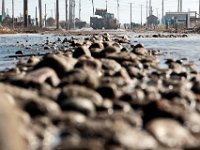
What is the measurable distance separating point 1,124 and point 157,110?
2.32 meters

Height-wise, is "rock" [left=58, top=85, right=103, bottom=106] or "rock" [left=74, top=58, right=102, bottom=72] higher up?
Answer: "rock" [left=74, top=58, right=102, bottom=72]

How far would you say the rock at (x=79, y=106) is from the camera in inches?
236

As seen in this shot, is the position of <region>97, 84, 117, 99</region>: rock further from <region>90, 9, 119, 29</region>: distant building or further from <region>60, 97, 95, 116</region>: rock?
<region>90, 9, 119, 29</region>: distant building

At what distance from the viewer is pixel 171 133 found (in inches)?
209

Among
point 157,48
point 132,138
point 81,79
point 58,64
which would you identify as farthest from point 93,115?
point 157,48

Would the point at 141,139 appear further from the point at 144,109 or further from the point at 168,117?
the point at 144,109

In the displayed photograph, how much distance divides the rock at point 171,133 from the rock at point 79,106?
94cm

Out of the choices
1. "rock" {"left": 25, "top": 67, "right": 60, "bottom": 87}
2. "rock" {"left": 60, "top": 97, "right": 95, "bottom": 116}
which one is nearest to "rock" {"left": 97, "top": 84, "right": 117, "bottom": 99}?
"rock" {"left": 25, "top": 67, "right": 60, "bottom": 87}

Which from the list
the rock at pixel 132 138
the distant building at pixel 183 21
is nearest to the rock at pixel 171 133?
the rock at pixel 132 138

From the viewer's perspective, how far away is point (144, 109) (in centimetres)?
648

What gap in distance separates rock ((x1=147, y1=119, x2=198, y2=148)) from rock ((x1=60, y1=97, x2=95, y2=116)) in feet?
3.08

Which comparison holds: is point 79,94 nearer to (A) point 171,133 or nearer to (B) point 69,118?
(B) point 69,118

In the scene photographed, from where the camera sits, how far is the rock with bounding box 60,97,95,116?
236 inches

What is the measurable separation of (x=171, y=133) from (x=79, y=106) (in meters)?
1.39
